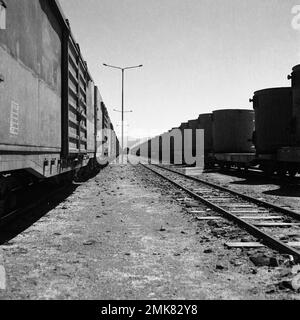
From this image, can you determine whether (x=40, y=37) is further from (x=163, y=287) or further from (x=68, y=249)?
(x=163, y=287)

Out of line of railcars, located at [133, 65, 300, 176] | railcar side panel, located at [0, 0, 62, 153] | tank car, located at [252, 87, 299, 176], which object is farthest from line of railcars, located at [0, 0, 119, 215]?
tank car, located at [252, 87, 299, 176]

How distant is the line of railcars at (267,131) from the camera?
1311 centimetres

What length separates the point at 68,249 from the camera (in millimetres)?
5059

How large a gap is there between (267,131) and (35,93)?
11.4m

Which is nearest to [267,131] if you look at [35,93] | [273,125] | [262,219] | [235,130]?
[273,125]

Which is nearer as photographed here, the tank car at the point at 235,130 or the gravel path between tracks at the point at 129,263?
the gravel path between tracks at the point at 129,263

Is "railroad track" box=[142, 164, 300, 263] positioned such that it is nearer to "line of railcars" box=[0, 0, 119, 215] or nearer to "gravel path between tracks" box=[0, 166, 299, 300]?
"gravel path between tracks" box=[0, 166, 299, 300]

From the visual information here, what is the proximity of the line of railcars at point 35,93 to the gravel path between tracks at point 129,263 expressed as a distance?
3.50ft

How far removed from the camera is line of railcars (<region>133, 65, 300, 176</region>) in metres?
13.1

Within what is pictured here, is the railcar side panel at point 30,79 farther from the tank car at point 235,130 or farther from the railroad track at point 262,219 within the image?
the tank car at point 235,130

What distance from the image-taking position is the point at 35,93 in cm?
620

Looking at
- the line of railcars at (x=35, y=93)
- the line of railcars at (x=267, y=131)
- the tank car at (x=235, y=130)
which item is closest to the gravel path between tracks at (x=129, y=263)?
the line of railcars at (x=35, y=93)
